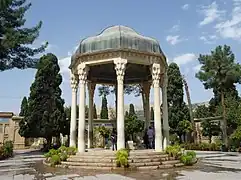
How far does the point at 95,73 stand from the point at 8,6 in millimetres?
7974

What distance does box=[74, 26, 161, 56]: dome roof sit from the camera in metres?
13.8

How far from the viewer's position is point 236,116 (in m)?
28.1

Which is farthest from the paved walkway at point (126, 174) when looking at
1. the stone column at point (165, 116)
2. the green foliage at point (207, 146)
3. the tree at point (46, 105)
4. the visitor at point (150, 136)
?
the green foliage at point (207, 146)

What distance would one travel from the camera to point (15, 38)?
18891 mm

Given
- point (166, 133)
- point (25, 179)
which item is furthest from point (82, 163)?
point (166, 133)

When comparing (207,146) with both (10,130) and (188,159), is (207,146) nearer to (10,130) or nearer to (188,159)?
(188,159)

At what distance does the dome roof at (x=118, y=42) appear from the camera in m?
13.8

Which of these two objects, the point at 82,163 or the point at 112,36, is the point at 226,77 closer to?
the point at 112,36

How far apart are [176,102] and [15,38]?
22233 millimetres

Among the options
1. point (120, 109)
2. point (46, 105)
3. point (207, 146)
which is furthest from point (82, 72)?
point (207, 146)

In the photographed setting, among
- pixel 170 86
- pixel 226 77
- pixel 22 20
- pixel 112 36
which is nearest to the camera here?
pixel 112 36

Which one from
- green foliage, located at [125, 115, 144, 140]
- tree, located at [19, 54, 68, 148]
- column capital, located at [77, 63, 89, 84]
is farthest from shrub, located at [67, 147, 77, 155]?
tree, located at [19, 54, 68, 148]

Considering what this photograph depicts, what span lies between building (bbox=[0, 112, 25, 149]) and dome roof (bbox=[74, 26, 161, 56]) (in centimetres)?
2325

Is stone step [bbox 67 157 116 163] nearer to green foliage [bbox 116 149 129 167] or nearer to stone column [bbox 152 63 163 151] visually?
green foliage [bbox 116 149 129 167]
